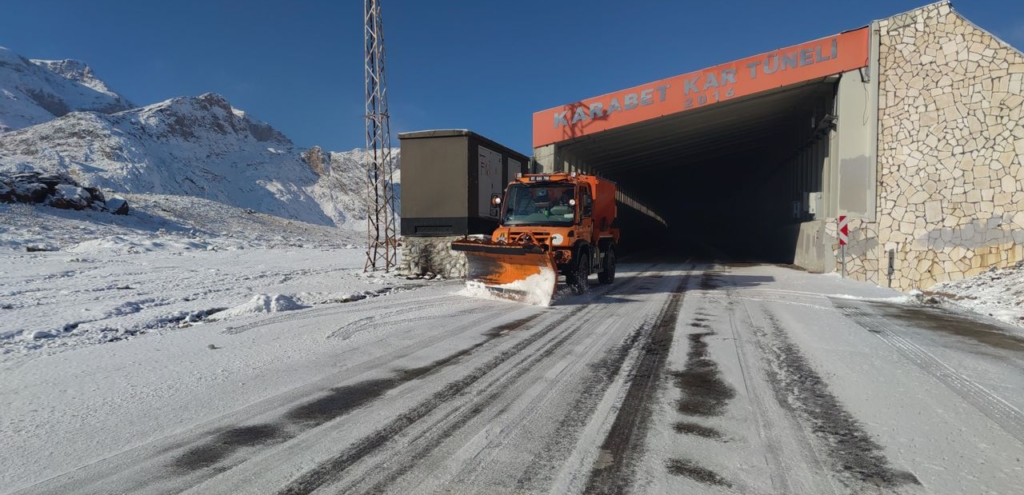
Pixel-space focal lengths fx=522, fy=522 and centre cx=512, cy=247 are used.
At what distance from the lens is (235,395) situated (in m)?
4.43

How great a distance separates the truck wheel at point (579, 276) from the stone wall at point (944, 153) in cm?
907

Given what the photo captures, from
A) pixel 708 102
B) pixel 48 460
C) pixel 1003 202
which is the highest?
pixel 708 102

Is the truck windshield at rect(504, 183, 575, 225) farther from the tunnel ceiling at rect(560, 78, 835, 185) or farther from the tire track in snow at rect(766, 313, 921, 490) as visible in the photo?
the tunnel ceiling at rect(560, 78, 835, 185)

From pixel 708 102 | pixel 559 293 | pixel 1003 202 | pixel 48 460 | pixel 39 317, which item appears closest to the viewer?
pixel 48 460

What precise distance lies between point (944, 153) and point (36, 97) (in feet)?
435

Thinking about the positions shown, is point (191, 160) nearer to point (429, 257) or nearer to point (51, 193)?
point (51, 193)

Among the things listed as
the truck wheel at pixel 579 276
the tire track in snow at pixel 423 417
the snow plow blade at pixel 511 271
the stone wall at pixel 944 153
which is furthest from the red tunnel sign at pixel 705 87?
the tire track in snow at pixel 423 417

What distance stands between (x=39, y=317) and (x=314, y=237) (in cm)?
3719

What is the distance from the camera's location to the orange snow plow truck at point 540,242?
978 cm

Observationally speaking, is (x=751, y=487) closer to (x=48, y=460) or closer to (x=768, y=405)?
(x=768, y=405)

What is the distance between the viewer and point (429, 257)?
1526 cm

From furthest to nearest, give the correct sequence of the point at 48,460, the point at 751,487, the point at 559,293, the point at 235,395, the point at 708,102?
the point at 708,102 → the point at 559,293 → the point at 235,395 → the point at 48,460 → the point at 751,487

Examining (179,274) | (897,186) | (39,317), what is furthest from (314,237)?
(897,186)

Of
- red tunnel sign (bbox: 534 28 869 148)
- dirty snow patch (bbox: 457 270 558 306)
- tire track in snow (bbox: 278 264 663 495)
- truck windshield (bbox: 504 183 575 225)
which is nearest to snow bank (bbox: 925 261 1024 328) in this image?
red tunnel sign (bbox: 534 28 869 148)
